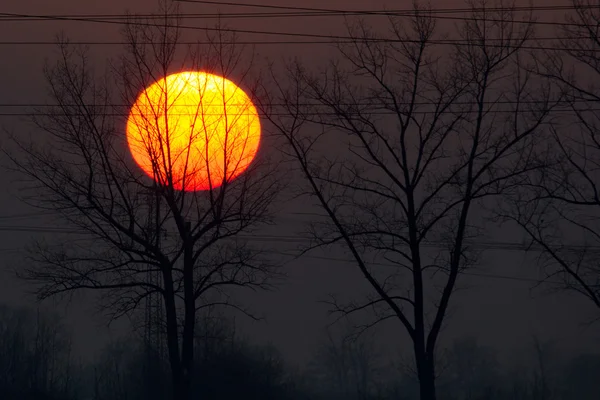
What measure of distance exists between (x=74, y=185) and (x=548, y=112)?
1129cm

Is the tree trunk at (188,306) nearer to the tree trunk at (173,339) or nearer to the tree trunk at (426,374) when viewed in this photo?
the tree trunk at (173,339)

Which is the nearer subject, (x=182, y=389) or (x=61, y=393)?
(x=182, y=389)

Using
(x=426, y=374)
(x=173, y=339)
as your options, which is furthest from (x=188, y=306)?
(x=426, y=374)

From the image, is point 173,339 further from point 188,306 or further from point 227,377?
point 227,377

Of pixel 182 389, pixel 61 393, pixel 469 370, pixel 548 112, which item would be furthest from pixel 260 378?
pixel 469 370

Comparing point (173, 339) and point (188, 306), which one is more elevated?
point (188, 306)

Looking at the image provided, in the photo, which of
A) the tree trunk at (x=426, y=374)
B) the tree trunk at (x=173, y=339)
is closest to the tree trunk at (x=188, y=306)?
the tree trunk at (x=173, y=339)

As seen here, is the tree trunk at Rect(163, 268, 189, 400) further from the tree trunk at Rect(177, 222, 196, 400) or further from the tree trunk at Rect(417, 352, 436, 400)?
the tree trunk at Rect(417, 352, 436, 400)

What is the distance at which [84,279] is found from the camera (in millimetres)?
20828

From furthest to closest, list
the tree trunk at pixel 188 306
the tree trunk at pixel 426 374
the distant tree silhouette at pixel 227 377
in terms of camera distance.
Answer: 1. the distant tree silhouette at pixel 227 377
2. the tree trunk at pixel 426 374
3. the tree trunk at pixel 188 306

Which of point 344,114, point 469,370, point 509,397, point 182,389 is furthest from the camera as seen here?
point 469,370

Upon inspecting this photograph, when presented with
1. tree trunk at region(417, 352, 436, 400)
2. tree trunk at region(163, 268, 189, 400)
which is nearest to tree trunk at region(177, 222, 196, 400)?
tree trunk at region(163, 268, 189, 400)

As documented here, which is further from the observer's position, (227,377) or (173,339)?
(227,377)

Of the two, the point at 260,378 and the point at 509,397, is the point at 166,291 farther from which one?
the point at 509,397
